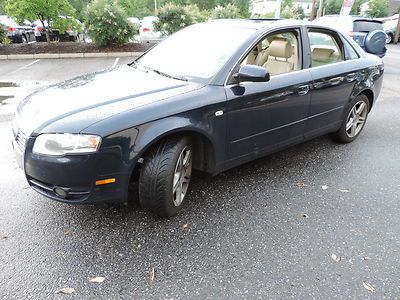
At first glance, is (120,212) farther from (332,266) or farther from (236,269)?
(332,266)

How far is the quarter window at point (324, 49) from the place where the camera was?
12.3ft

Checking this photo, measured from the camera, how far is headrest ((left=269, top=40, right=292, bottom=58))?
3609 mm

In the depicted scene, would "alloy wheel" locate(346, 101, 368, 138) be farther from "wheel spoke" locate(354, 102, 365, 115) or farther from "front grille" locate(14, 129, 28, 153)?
"front grille" locate(14, 129, 28, 153)

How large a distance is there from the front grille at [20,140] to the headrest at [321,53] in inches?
118

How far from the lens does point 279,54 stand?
367 centimetres

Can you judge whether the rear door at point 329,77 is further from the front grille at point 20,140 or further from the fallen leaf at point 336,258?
the front grille at point 20,140

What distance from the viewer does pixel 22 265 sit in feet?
7.65

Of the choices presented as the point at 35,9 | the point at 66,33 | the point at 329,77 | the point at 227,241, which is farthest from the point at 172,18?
the point at 227,241

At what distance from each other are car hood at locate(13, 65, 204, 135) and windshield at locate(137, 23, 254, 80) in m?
0.18

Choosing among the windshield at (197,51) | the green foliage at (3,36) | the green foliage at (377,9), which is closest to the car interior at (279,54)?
the windshield at (197,51)

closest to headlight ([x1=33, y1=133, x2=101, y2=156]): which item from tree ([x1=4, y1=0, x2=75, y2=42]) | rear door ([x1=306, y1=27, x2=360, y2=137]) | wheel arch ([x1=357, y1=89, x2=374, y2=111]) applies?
rear door ([x1=306, y1=27, x2=360, y2=137])

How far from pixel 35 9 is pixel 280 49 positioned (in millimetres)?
10120

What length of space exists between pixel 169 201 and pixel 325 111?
2.26 metres

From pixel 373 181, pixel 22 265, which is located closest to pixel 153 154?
pixel 22 265
